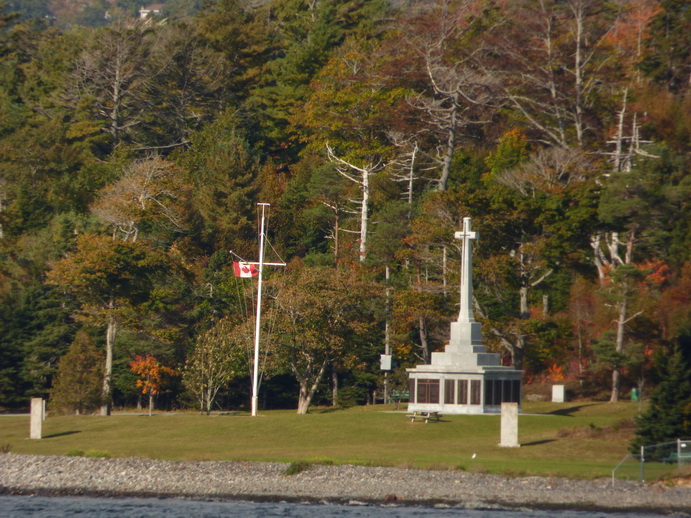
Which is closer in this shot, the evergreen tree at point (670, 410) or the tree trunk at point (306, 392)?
the evergreen tree at point (670, 410)

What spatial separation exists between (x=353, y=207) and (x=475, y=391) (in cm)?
3133

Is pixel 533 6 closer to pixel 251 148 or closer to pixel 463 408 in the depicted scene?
pixel 251 148

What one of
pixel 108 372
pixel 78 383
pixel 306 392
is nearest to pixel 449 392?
pixel 306 392

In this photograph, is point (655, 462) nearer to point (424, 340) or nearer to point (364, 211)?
point (424, 340)

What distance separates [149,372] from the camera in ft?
191

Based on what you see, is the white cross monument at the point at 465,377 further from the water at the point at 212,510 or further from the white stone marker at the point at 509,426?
the water at the point at 212,510

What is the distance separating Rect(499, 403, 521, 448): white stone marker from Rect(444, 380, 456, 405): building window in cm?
805

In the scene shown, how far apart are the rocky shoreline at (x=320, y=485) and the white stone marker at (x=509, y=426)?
4301 mm

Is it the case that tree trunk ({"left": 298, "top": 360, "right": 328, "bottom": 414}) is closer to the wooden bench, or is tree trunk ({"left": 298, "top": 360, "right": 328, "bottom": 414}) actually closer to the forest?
the forest

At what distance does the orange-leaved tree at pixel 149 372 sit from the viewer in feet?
190

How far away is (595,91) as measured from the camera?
6825cm

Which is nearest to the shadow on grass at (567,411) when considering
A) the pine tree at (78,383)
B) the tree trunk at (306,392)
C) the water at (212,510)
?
the tree trunk at (306,392)

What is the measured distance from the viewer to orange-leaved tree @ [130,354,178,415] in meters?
57.9

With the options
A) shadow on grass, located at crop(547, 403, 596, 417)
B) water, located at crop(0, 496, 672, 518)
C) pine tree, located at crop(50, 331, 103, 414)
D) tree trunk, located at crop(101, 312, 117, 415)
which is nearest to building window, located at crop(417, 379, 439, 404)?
shadow on grass, located at crop(547, 403, 596, 417)
